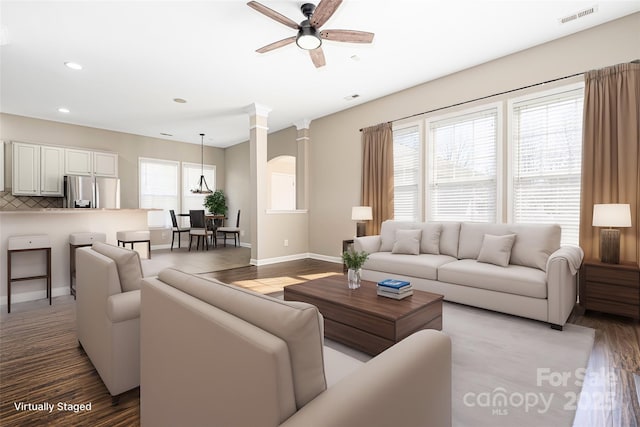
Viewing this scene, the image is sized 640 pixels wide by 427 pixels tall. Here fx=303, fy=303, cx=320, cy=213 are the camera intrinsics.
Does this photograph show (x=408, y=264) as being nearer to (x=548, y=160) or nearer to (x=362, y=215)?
(x=362, y=215)

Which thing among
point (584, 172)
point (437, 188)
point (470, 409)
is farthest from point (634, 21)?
point (470, 409)

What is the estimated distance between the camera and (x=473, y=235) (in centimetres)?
374

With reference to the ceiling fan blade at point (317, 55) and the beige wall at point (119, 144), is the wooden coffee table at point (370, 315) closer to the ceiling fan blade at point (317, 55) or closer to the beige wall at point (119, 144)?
the ceiling fan blade at point (317, 55)

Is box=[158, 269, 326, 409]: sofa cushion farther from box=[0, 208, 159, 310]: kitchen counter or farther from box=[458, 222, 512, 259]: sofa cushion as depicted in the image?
box=[0, 208, 159, 310]: kitchen counter

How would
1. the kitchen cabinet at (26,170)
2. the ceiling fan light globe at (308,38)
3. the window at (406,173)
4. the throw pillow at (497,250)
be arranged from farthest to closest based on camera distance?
1. the kitchen cabinet at (26,170)
2. the window at (406,173)
3. the throw pillow at (497,250)
4. the ceiling fan light globe at (308,38)

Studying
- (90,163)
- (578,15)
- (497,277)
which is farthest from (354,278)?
(90,163)

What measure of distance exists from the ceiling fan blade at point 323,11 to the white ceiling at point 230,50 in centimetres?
39

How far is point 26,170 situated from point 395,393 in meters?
8.12

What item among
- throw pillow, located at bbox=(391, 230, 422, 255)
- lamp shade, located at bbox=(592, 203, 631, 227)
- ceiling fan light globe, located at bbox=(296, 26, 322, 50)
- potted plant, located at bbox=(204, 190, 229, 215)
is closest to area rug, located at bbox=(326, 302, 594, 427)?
lamp shade, located at bbox=(592, 203, 631, 227)

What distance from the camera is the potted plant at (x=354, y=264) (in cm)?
271

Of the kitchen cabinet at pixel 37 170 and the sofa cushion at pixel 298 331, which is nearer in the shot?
the sofa cushion at pixel 298 331

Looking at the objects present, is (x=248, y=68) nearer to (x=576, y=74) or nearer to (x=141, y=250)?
(x=141, y=250)

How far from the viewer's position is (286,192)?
943cm

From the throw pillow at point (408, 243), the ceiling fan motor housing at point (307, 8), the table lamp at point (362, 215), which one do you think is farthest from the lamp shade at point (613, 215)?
the ceiling fan motor housing at point (307, 8)
